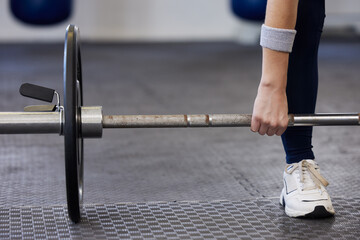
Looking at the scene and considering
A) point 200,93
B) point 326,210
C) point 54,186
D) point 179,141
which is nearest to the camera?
point 326,210

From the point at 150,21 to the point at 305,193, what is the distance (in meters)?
3.99

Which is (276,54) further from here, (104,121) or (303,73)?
(104,121)

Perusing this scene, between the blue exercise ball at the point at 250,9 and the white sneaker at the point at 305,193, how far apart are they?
312 centimetres

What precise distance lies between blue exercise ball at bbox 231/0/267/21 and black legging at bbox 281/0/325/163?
3082mm

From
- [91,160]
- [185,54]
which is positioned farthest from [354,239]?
[185,54]

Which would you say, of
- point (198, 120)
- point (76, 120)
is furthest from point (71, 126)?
point (198, 120)

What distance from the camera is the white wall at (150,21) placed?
15.6 feet

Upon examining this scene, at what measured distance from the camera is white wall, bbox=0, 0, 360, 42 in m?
4.74

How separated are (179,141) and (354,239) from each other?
89 centimetres

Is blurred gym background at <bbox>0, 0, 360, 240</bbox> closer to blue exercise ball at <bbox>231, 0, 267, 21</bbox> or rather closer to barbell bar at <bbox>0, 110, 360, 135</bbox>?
blue exercise ball at <bbox>231, 0, 267, 21</bbox>

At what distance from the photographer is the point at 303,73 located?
1.15 meters

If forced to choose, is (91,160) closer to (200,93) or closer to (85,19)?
(200,93)

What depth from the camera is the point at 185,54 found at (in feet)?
13.2

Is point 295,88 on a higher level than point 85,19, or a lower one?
higher
